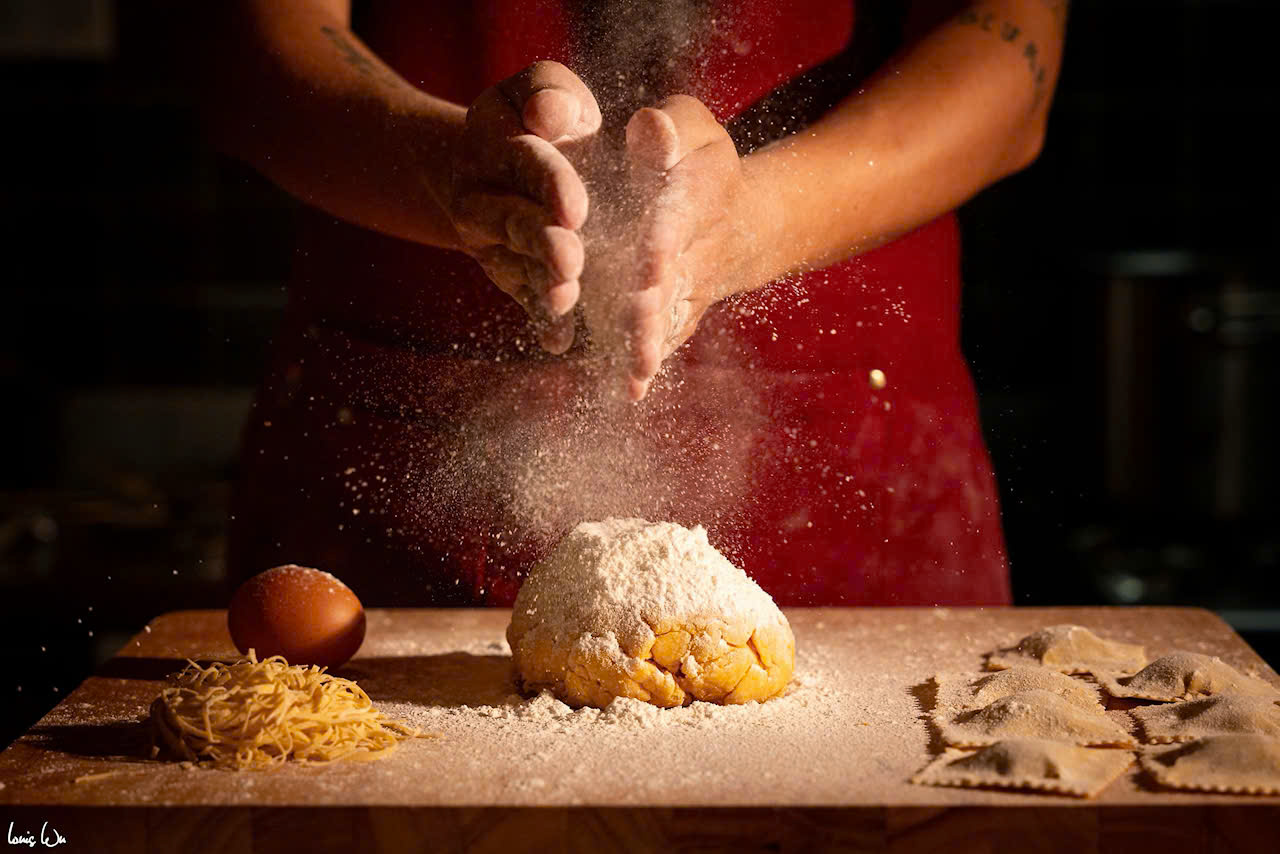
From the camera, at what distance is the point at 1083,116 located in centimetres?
409

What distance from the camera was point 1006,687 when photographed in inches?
70.4

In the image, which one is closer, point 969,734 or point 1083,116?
point 969,734

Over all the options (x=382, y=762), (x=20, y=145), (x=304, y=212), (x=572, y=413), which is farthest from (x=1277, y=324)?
(x=20, y=145)

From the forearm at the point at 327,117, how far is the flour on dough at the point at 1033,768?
1.00m

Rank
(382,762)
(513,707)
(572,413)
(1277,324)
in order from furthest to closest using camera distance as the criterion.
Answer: (1277,324), (572,413), (513,707), (382,762)

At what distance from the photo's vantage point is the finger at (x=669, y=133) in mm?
1752

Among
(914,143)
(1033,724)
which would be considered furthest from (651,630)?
(914,143)

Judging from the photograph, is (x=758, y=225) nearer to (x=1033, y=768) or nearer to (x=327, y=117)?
(x=327, y=117)

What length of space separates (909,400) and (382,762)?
111 centimetres

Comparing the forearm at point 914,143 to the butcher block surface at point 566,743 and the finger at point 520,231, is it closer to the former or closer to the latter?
the finger at point 520,231

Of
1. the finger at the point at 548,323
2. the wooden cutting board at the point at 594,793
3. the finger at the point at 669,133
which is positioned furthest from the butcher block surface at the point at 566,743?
the finger at the point at 669,133

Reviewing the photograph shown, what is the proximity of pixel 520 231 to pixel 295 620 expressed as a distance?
0.57 m

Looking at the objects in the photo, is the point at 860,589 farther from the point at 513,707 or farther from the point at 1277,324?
the point at 1277,324

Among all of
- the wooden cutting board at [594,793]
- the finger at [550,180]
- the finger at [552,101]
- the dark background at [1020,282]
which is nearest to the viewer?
the wooden cutting board at [594,793]
